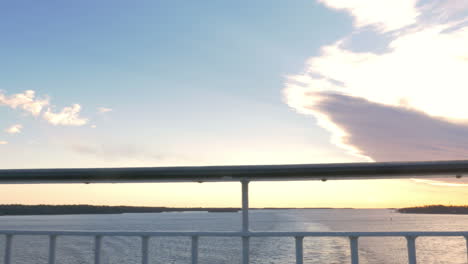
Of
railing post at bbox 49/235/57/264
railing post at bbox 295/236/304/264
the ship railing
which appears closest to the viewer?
the ship railing

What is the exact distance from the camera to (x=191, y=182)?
8.28 feet

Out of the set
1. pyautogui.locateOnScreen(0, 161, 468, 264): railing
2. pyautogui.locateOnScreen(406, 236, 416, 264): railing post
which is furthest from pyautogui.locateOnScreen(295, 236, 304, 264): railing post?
pyautogui.locateOnScreen(406, 236, 416, 264): railing post

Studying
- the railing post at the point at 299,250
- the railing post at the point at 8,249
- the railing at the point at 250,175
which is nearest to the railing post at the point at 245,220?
the railing at the point at 250,175

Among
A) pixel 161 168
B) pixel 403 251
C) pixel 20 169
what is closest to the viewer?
pixel 161 168

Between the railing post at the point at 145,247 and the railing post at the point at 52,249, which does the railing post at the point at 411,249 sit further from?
the railing post at the point at 52,249

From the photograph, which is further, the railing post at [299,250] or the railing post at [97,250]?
the railing post at [97,250]

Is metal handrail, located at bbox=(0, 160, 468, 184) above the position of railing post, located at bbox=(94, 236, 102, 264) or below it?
above

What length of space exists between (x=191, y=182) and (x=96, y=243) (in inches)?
29.1

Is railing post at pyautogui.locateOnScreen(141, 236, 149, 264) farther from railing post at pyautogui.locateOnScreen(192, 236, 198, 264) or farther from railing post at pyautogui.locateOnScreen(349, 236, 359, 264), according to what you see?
railing post at pyautogui.locateOnScreen(349, 236, 359, 264)

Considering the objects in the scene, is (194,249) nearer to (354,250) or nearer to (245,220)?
(245,220)

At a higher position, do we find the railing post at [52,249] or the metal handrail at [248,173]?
the metal handrail at [248,173]

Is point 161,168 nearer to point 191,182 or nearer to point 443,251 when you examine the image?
point 191,182

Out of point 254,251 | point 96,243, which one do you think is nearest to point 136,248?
point 254,251

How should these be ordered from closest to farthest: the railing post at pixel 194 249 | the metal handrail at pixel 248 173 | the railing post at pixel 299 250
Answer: the metal handrail at pixel 248 173 < the railing post at pixel 299 250 < the railing post at pixel 194 249
